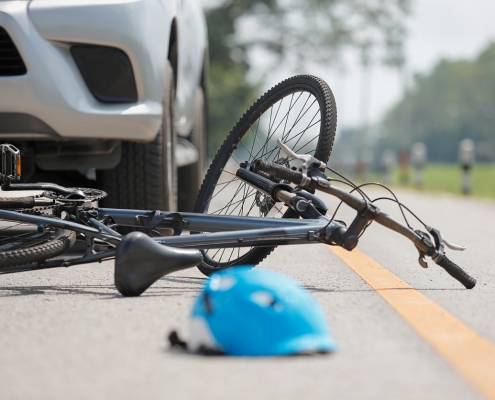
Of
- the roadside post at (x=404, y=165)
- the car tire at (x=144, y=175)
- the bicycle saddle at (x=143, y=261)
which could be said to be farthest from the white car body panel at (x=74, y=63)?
the roadside post at (x=404, y=165)

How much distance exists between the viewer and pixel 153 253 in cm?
355

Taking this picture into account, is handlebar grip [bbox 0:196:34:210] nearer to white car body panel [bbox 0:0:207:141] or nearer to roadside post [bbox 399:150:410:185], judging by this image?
white car body panel [bbox 0:0:207:141]

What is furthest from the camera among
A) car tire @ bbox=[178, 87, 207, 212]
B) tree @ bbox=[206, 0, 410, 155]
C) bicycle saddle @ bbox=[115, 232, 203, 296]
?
tree @ bbox=[206, 0, 410, 155]

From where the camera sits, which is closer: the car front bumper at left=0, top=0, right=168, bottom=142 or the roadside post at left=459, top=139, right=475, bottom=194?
the car front bumper at left=0, top=0, right=168, bottom=142

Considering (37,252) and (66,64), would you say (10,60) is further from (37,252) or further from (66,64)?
(37,252)

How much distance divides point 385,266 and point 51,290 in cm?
177

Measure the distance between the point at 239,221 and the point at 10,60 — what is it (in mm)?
1547

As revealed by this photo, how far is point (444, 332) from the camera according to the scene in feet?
9.66

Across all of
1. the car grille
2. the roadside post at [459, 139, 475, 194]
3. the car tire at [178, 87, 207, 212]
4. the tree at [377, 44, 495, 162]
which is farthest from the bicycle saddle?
the tree at [377, 44, 495, 162]

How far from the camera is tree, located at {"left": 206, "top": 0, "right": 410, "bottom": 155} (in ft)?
80.3

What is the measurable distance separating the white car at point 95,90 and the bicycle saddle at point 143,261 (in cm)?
141

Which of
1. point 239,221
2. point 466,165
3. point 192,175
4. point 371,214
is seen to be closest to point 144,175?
point 239,221

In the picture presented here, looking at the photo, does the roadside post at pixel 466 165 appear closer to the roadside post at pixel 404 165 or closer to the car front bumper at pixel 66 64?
the roadside post at pixel 404 165

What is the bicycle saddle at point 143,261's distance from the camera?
139 inches
